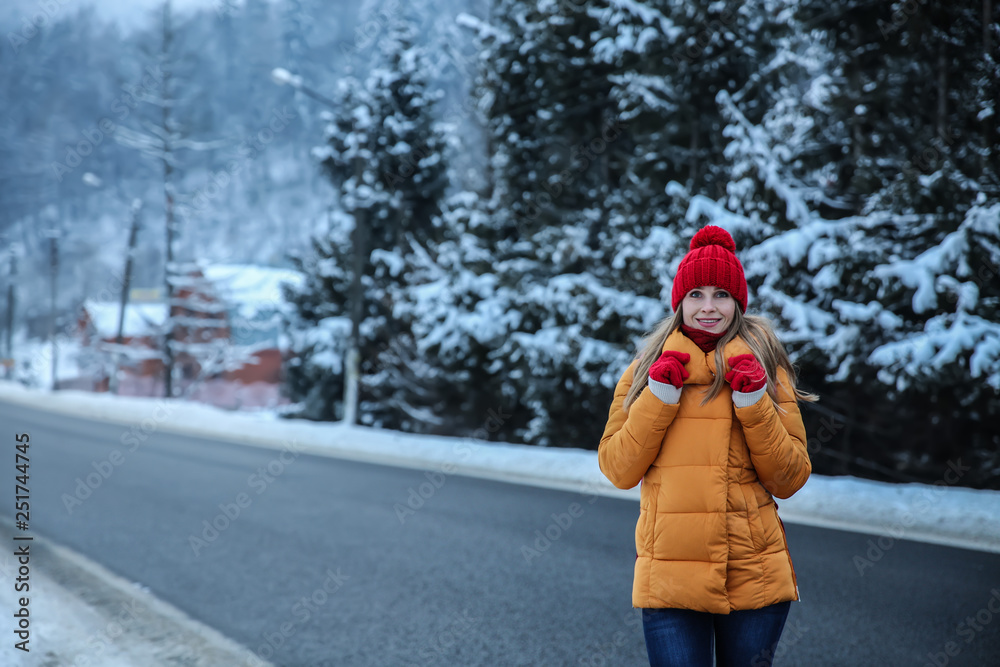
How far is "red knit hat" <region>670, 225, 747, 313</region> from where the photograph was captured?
213cm

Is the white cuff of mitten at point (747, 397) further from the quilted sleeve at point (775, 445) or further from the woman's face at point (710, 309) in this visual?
the woman's face at point (710, 309)

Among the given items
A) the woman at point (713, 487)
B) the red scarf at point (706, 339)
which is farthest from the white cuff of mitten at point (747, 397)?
the red scarf at point (706, 339)

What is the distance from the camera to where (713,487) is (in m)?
2.00

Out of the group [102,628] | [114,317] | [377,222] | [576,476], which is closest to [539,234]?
[576,476]

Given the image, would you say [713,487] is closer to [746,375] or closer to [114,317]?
[746,375]

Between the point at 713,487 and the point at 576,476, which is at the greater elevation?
the point at 713,487

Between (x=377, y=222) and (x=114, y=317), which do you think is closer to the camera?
(x=377, y=222)

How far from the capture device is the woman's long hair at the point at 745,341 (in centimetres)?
207

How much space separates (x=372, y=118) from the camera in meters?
20.8

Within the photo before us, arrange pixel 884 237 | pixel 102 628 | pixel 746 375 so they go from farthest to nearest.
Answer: pixel 884 237 < pixel 102 628 < pixel 746 375

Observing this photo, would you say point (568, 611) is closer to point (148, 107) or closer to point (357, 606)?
point (357, 606)

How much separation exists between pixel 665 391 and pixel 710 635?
2.45 ft

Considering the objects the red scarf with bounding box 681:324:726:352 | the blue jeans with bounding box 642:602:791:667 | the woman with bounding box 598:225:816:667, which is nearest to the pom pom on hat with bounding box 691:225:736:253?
the woman with bounding box 598:225:816:667

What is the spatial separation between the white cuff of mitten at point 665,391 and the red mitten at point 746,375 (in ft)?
0.49
